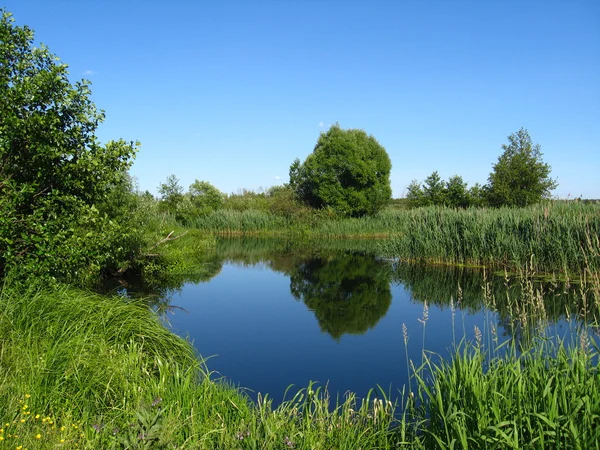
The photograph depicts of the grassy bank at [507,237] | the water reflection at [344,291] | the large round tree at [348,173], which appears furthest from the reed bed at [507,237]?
the large round tree at [348,173]

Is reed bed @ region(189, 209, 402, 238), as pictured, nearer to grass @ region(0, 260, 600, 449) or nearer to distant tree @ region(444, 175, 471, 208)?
distant tree @ region(444, 175, 471, 208)

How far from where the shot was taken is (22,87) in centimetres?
727

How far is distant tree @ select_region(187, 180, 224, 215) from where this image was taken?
129 feet

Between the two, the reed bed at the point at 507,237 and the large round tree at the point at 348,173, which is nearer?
the reed bed at the point at 507,237

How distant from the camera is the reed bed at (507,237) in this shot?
592 inches

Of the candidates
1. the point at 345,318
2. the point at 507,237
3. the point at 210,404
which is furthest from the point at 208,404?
the point at 507,237

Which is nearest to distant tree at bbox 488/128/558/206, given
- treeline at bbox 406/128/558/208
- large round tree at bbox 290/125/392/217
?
treeline at bbox 406/128/558/208

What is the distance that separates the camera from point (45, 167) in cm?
766

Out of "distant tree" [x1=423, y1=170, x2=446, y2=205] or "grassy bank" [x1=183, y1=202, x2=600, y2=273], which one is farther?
"distant tree" [x1=423, y1=170, x2=446, y2=205]

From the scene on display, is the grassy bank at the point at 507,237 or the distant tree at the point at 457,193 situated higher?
the distant tree at the point at 457,193

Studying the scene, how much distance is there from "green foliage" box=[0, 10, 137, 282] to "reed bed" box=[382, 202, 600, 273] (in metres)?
10.5

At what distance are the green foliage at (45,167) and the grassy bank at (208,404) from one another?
104 centimetres

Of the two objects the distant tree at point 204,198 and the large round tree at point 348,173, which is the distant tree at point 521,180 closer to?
the large round tree at point 348,173

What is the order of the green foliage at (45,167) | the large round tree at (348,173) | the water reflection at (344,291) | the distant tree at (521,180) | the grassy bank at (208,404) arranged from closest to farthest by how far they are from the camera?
the grassy bank at (208,404) → the green foliage at (45,167) → the water reflection at (344,291) → the distant tree at (521,180) → the large round tree at (348,173)
